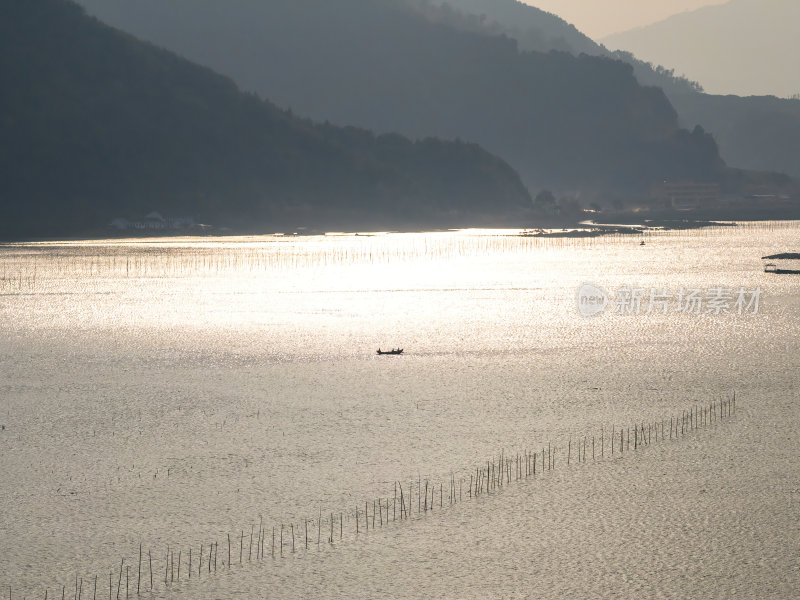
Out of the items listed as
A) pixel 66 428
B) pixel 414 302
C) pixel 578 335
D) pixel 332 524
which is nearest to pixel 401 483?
pixel 332 524

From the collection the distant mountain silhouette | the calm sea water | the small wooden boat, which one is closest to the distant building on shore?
the distant mountain silhouette

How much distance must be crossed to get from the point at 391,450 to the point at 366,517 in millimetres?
3683

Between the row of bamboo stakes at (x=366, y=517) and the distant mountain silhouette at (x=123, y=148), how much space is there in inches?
5420

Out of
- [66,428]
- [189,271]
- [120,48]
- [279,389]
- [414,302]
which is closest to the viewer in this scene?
[66,428]

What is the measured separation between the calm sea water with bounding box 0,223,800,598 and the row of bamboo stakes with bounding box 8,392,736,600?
75mm

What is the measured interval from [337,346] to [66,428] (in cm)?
1260

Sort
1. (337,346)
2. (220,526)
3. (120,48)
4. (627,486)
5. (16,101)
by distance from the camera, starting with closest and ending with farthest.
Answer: (220,526)
(627,486)
(337,346)
(16,101)
(120,48)

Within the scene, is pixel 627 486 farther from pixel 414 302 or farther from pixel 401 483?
pixel 414 302

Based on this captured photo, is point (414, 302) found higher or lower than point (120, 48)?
lower

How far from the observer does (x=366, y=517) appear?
14461 mm

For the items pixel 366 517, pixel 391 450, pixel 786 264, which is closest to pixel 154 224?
pixel 786 264

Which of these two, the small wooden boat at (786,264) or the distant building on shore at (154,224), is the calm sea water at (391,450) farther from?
the distant building on shore at (154,224)

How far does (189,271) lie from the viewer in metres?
68.4

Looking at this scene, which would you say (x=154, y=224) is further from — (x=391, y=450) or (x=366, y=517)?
(x=366, y=517)
